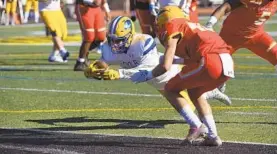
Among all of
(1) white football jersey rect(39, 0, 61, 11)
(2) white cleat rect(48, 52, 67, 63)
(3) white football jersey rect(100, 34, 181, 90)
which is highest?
(3) white football jersey rect(100, 34, 181, 90)

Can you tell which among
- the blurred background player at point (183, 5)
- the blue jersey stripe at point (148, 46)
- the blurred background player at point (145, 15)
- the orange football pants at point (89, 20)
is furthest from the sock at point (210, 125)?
the blurred background player at point (145, 15)

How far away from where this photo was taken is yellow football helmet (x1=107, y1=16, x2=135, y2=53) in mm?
7379

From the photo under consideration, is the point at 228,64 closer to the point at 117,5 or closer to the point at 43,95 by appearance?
the point at 43,95

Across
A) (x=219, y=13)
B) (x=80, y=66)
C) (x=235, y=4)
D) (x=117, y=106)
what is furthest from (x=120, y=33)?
(x=80, y=66)

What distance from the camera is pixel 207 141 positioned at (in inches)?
281

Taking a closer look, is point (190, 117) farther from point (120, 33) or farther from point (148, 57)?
point (120, 33)

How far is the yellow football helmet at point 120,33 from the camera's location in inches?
291

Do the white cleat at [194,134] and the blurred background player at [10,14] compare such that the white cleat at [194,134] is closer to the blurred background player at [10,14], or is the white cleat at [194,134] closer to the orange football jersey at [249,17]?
the orange football jersey at [249,17]

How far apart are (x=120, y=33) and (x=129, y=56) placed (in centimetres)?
42

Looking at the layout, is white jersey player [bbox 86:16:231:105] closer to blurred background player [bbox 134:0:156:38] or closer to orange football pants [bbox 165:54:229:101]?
orange football pants [bbox 165:54:229:101]

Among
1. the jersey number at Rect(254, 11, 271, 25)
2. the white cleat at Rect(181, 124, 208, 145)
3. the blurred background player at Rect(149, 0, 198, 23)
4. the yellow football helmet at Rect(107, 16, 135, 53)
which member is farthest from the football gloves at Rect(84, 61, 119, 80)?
the blurred background player at Rect(149, 0, 198, 23)

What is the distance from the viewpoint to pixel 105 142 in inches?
290

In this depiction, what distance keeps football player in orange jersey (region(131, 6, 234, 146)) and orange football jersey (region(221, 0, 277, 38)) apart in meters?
1.31

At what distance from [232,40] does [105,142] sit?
2109mm
